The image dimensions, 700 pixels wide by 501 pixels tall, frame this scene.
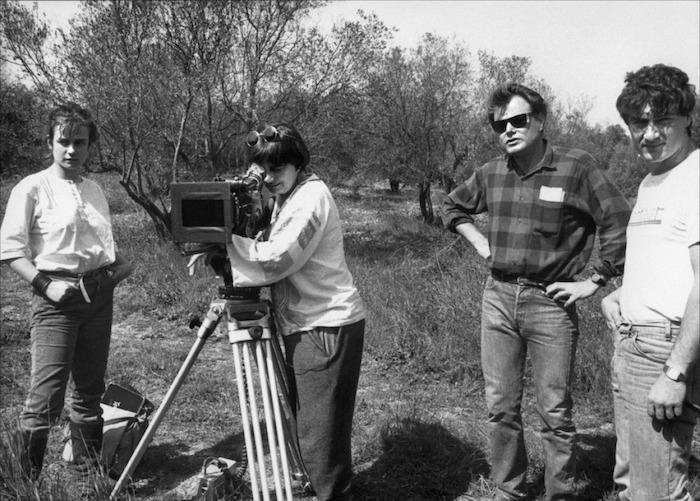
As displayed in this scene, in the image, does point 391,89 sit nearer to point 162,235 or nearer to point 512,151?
point 162,235

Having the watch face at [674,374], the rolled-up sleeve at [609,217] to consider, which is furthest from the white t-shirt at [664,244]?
the rolled-up sleeve at [609,217]

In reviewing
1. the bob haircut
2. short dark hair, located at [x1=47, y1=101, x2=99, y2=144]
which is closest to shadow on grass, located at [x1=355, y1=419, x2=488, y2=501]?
the bob haircut

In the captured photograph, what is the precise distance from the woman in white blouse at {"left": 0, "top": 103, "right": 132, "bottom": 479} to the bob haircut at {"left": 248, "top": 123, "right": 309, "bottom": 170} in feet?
3.03

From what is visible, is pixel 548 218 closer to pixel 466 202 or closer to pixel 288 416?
pixel 466 202

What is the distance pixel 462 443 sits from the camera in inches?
127

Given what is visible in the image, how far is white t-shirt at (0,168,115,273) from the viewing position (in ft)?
8.13

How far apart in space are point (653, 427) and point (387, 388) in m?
2.61

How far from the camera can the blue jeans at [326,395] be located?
235 cm

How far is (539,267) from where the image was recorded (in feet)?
7.92

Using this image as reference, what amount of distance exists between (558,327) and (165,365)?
324cm

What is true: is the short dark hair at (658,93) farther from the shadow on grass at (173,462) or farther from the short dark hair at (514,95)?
the shadow on grass at (173,462)

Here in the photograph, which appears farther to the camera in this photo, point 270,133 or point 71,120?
point 71,120

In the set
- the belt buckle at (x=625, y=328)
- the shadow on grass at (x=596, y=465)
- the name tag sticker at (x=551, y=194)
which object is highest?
the name tag sticker at (x=551, y=194)

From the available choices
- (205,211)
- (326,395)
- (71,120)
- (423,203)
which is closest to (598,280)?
(326,395)
